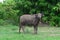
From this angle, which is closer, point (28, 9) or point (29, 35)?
point (29, 35)

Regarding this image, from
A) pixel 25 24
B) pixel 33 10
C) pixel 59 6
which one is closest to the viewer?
pixel 25 24

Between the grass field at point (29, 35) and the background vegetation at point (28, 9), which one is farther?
the background vegetation at point (28, 9)

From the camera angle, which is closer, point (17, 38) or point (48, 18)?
point (17, 38)

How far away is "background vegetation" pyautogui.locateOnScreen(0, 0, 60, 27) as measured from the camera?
2011 centimetres

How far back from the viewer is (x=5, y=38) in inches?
501

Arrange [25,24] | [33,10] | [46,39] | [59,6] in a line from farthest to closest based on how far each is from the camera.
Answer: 1. [33,10]
2. [59,6]
3. [25,24]
4. [46,39]

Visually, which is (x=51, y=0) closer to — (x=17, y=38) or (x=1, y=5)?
(x=1, y=5)

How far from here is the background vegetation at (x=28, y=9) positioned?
66.0 feet

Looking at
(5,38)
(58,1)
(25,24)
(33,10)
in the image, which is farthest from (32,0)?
(5,38)

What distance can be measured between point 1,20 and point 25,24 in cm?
489

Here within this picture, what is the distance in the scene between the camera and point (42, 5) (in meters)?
20.4

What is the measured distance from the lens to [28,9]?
69.4 ft

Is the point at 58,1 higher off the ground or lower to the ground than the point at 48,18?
higher

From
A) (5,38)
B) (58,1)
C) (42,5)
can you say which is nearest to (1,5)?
(42,5)
